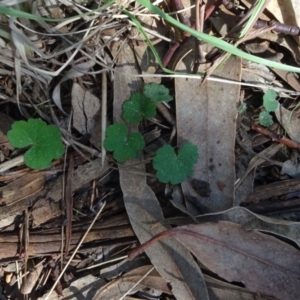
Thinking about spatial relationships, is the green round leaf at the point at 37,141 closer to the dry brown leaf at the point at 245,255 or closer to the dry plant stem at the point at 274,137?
the dry brown leaf at the point at 245,255

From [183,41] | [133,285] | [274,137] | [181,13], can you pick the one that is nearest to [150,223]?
[133,285]

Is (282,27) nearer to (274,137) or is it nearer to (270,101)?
(270,101)

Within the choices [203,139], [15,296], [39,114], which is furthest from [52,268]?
[203,139]

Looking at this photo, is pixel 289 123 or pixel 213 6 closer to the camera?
pixel 213 6

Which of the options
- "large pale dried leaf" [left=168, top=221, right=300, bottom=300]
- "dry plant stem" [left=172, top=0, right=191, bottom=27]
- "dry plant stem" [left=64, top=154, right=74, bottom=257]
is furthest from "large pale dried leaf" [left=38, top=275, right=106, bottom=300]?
"dry plant stem" [left=172, top=0, right=191, bottom=27]

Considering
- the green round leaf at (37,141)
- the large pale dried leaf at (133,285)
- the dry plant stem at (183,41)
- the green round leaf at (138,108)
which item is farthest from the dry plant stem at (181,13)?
the large pale dried leaf at (133,285)

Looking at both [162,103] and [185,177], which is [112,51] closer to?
[162,103]
